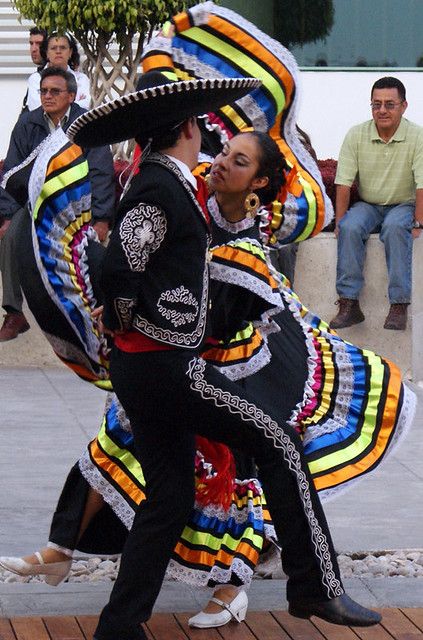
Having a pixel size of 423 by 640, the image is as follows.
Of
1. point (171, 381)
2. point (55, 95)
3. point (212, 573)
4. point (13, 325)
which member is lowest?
point (13, 325)

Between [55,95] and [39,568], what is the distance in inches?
184

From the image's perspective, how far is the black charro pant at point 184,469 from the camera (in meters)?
4.04

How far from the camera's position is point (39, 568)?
4695 mm

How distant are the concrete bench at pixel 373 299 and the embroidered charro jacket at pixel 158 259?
17.1 feet

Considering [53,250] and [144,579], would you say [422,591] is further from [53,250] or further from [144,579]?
[53,250]

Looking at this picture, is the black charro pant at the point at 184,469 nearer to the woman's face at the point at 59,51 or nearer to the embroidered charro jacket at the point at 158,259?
the embroidered charro jacket at the point at 158,259

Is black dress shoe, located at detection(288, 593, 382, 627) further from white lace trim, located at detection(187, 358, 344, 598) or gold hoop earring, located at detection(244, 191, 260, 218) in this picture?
gold hoop earring, located at detection(244, 191, 260, 218)

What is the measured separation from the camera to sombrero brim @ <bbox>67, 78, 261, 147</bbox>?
13.1 ft

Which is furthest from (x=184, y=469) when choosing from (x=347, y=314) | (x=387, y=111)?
(x=387, y=111)

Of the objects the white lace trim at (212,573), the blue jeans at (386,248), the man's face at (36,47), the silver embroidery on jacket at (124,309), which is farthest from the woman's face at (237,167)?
the man's face at (36,47)

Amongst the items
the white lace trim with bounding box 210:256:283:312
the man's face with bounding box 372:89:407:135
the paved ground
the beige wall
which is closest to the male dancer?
the white lace trim with bounding box 210:256:283:312

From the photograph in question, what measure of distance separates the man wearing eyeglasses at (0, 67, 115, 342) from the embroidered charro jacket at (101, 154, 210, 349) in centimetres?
458

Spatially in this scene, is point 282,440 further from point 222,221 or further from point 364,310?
point 364,310

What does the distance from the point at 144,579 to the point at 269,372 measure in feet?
3.08
